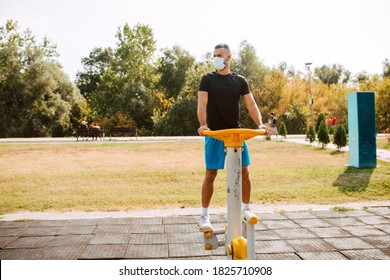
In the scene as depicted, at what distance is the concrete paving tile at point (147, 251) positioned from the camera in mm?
2824

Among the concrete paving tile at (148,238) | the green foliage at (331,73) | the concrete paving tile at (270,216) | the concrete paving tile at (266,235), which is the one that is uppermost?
the green foliage at (331,73)

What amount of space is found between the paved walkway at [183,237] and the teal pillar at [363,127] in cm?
329

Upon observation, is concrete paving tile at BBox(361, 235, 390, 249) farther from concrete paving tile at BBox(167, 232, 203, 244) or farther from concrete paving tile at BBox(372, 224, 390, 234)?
concrete paving tile at BBox(167, 232, 203, 244)

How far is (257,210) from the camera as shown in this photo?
14.1ft

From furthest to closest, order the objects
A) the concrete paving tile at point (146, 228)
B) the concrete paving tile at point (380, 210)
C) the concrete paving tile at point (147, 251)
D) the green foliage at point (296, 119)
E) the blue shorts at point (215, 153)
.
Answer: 1. the green foliage at point (296, 119)
2. the concrete paving tile at point (380, 210)
3. the concrete paving tile at point (146, 228)
4. the blue shorts at point (215, 153)
5. the concrete paving tile at point (147, 251)

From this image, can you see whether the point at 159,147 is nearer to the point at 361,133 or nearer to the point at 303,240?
the point at 361,133

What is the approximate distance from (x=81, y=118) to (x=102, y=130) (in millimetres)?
3206

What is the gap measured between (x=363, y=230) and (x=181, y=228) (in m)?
1.67

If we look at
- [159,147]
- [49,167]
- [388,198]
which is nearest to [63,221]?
[388,198]

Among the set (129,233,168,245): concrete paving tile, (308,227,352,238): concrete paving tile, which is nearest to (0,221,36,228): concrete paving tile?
(129,233,168,245): concrete paving tile

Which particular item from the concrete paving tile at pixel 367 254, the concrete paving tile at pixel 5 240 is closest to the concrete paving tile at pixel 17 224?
the concrete paving tile at pixel 5 240

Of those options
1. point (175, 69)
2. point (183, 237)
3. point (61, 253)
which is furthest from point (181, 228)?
point (175, 69)

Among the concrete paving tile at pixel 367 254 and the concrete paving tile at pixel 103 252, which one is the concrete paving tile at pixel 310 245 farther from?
the concrete paving tile at pixel 103 252

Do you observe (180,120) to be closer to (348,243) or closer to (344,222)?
(344,222)
